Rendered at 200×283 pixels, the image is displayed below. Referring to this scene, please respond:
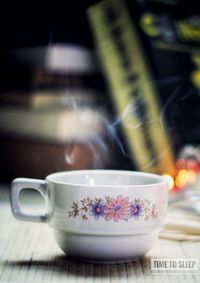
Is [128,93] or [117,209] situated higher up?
[117,209]

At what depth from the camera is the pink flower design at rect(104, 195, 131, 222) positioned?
58cm

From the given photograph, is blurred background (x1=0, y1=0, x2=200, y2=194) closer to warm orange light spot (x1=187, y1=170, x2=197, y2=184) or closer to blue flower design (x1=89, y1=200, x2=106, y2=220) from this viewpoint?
warm orange light spot (x1=187, y1=170, x2=197, y2=184)

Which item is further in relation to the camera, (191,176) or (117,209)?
(191,176)

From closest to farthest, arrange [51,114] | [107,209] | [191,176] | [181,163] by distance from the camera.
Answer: [107,209] < [191,176] < [181,163] < [51,114]

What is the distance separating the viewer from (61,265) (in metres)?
0.61

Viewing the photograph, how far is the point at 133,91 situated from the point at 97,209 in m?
1.04

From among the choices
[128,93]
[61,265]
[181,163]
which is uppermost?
[61,265]

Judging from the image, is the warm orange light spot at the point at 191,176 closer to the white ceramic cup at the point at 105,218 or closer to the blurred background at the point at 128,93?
the blurred background at the point at 128,93

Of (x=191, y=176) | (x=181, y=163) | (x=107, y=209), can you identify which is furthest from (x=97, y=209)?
(x=181, y=163)

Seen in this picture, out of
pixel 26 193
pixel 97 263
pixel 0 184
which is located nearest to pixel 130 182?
pixel 97 263

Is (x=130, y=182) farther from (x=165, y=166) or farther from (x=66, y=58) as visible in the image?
(x=66, y=58)

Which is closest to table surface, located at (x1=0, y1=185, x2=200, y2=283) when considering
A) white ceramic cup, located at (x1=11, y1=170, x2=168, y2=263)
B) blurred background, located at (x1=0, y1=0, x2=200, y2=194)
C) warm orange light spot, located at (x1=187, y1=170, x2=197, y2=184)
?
white ceramic cup, located at (x1=11, y1=170, x2=168, y2=263)

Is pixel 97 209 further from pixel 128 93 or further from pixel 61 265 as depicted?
pixel 128 93

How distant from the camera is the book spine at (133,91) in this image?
1.58 meters
